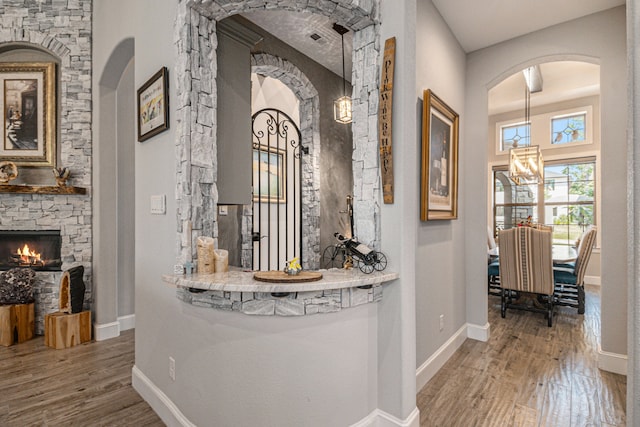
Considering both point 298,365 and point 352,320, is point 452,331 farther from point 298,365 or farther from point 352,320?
point 298,365

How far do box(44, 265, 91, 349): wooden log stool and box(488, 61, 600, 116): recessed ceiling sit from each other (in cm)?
600

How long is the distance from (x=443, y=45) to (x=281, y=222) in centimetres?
268

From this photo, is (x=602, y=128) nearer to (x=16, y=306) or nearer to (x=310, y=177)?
(x=310, y=177)

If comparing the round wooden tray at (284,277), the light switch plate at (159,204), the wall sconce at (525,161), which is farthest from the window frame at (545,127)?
the light switch plate at (159,204)

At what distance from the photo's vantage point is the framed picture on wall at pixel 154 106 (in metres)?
1.99

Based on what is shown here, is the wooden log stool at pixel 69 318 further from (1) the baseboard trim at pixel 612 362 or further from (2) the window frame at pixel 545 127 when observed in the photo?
(2) the window frame at pixel 545 127

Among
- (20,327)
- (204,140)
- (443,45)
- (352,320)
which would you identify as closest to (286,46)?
(443,45)

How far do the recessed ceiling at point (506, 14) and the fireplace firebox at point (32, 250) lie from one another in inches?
176

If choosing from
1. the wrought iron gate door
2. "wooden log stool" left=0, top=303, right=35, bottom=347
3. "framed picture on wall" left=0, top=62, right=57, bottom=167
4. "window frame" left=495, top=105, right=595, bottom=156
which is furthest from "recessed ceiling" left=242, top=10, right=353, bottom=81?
"window frame" left=495, top=105, right=595, bottom=156

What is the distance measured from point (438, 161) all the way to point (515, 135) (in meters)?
5.31

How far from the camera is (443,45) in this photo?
9.56 feet

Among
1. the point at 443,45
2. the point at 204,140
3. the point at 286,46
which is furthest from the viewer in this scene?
the point at 286,46

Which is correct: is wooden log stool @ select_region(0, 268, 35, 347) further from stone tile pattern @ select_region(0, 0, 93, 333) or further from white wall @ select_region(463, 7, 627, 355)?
white wall @ select_region(463, 7, 627, 355)

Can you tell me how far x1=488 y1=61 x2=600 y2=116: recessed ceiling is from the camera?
487 cm
